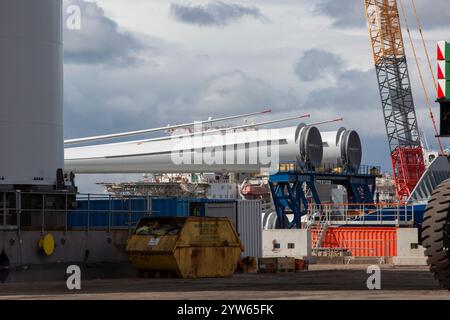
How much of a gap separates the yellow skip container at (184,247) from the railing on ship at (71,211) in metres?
2.92

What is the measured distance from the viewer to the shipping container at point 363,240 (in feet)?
200

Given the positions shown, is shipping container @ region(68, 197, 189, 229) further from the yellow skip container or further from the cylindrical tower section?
the cylindrical tower section

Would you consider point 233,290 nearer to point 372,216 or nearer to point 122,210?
point 122,210

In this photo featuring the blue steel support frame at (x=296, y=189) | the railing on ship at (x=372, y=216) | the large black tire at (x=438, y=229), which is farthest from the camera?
the blue steel support frame at (x=296, y=189)

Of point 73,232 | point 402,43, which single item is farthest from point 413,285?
point 402,43

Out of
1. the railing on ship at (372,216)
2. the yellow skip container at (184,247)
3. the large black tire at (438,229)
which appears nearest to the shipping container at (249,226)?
the yellow skip container at (184,247)

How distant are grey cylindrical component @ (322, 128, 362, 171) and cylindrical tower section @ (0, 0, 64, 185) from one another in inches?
1861

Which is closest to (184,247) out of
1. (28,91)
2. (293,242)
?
(28,91)

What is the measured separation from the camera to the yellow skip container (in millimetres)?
37312

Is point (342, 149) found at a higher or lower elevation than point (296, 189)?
higher

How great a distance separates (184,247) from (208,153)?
70.6 metres

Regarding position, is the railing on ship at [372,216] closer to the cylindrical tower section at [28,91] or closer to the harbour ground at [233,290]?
the harbour ground at [233,290]

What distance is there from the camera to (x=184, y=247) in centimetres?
3741

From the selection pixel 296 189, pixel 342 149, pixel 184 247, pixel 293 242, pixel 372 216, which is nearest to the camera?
pixel 184 247
